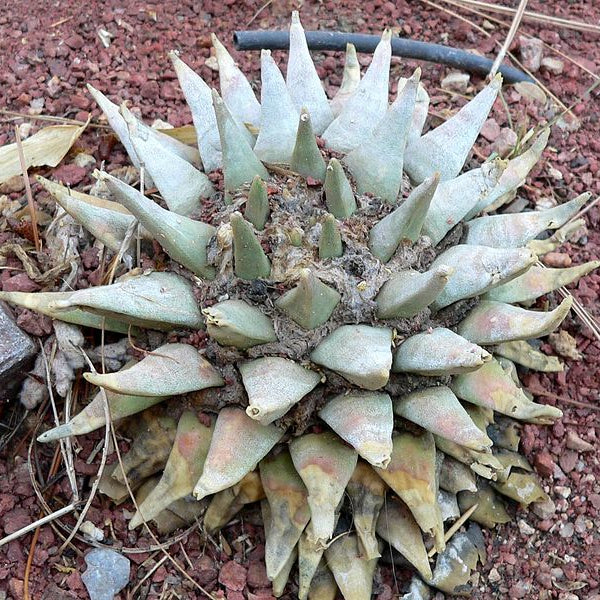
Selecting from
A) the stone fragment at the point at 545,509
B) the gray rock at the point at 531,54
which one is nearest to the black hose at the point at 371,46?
the gray rock at the point at 531,54

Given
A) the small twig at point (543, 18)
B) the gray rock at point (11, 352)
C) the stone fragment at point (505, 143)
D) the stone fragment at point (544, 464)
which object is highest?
the small twig at point (543, 18)

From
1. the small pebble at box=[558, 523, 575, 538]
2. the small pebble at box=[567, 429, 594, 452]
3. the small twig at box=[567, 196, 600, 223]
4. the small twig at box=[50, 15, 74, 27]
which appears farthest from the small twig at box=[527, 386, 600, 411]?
the small twig at box=[50, 15, 74, 27]

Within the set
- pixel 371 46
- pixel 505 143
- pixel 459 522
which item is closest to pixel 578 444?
pixel 459 522

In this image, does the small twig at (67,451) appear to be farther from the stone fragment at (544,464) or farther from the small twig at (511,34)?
the small twig at (511,34)

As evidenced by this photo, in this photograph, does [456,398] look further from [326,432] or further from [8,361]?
[8,361]

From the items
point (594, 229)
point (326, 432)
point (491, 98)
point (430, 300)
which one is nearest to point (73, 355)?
point (326, 432)

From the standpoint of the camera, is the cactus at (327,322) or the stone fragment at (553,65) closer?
the cactus at (327,322)

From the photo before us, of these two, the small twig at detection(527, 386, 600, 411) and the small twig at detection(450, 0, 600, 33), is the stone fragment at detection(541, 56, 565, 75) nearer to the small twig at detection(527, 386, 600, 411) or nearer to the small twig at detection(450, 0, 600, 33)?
the small twig at detection(450, 0, 600, 33)
